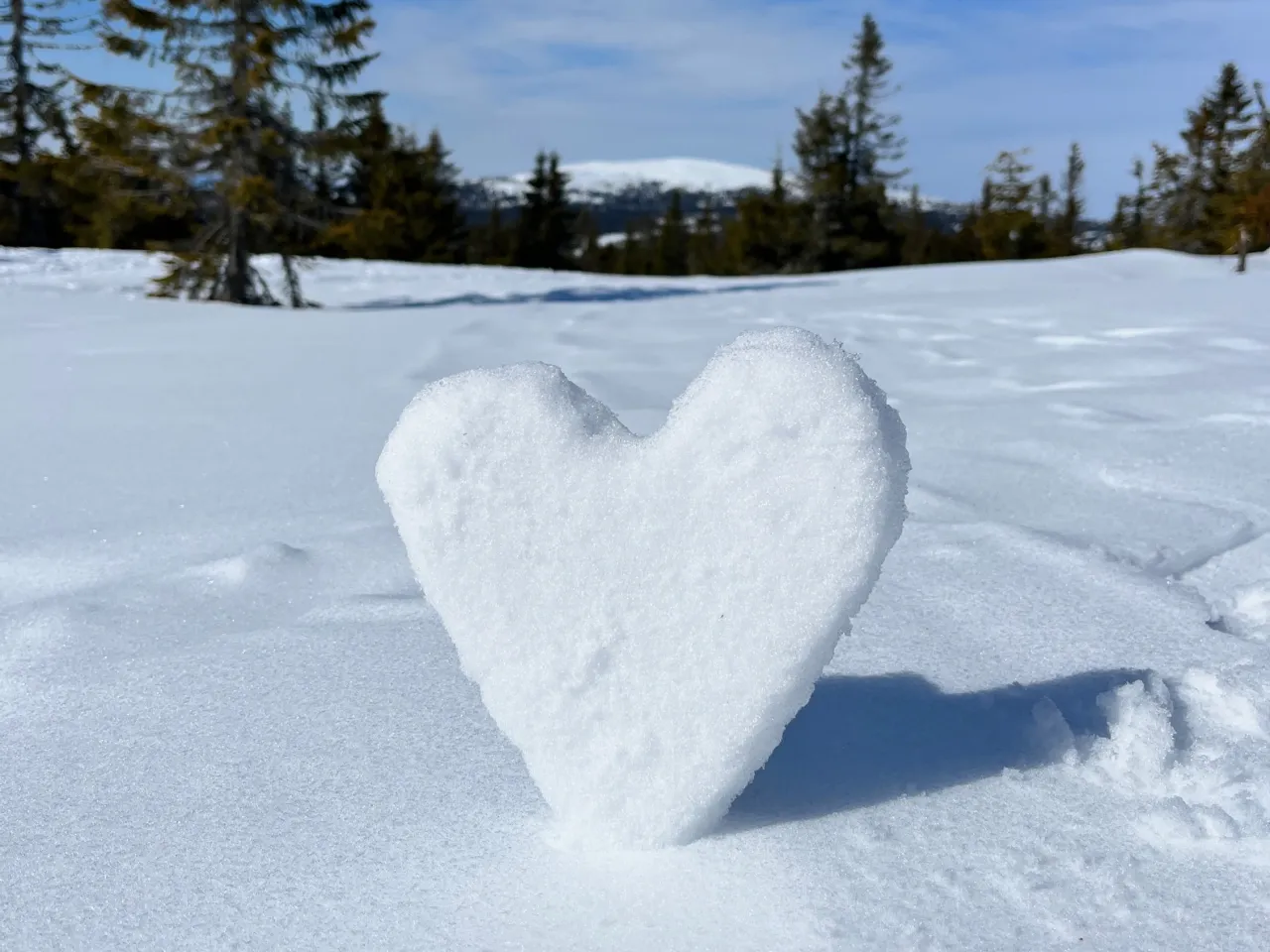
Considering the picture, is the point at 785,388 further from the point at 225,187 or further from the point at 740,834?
the point at 225,187

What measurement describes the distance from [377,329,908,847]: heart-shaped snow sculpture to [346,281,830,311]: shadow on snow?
9.03m

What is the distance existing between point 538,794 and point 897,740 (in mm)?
554

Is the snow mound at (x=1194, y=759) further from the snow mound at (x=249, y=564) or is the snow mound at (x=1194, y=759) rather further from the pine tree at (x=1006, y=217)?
the pine tree at (x=1006, y=217)

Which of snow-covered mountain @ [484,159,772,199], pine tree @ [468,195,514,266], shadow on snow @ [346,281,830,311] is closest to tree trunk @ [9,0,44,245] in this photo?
pine tree @ [468,195,514,266]

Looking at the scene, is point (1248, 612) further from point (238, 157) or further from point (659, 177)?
point (659, 177)

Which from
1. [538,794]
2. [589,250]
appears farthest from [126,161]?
[589,250]

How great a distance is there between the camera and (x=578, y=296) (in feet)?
36.7

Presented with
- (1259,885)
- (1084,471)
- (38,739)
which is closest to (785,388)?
(1259,885)

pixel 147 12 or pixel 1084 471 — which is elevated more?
pixel 147 12

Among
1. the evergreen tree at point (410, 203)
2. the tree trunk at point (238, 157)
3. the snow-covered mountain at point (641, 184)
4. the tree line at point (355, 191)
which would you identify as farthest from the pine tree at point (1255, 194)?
the snow-covered mountain at point (641, 184)

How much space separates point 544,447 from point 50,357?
5466 millimetres

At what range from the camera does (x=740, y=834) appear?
132cm

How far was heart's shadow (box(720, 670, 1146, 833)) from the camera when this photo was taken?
1.40m

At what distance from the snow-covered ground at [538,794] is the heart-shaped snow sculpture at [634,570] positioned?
13cm
